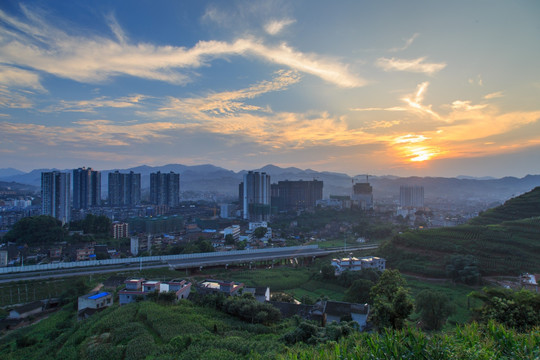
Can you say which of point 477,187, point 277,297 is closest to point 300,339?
point 277,297

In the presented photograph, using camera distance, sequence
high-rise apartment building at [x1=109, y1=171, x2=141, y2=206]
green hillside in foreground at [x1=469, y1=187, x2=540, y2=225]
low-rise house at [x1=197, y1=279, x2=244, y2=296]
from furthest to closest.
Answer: high-rise apartment building at [x1=109, y1=171, x2=141, y2=206] → green hillside in foreground at [x1=469, y1=187, x2=540, y2=225] → low-rise house at [x1=197, y1=279, x2=244, y2=296]

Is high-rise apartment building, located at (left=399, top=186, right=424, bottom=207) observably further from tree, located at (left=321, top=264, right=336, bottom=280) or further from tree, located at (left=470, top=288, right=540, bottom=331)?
tree, located at (left=470, top=288, right=540, bottom=331)

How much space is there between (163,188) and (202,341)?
3892 centimetres

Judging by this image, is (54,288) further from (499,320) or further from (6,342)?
(499,320)

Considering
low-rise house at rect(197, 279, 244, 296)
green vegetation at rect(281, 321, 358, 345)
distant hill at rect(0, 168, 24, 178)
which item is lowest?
low-rise house at rect(197, 279, 244, 296)

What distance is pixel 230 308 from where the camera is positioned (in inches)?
369

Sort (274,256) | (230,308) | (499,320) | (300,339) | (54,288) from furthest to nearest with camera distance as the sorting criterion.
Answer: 1. (274,256)
2. (54,288)
3. (230,308)
4. (300,339)
5. (499,320)

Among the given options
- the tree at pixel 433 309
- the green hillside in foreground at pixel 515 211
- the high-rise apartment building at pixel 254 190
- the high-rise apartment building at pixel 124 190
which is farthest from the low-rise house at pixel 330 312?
the high-rise apartment building at pixel 124 190

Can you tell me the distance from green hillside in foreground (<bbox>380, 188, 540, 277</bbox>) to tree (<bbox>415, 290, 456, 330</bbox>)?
6.70 m

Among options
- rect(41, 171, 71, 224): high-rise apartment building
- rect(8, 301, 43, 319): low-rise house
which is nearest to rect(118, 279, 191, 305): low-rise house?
rect(8, 301, 43, 319): low-rise house

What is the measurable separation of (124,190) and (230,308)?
38.9 m

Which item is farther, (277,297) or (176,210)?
(176,210)

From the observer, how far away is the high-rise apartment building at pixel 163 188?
43.0m

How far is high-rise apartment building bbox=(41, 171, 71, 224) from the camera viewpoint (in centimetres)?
3008
